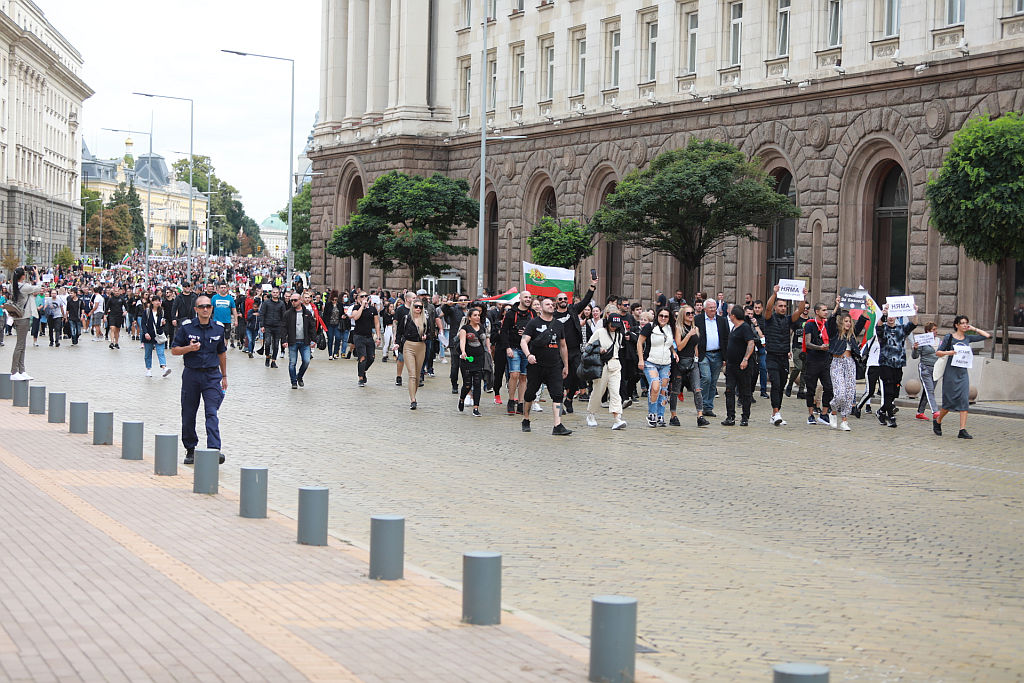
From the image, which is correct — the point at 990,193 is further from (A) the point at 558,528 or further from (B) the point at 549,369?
(A) the point at 558,528

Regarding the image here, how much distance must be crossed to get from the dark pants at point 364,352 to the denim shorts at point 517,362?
5822 mm

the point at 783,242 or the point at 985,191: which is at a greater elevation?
the point at 985,191

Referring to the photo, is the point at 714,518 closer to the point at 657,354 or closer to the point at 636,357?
the point at 657,354

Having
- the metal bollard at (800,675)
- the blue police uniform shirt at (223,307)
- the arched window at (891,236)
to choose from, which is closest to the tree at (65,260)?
the blue police uniform shirt at (223,307)

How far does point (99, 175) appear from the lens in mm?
198000

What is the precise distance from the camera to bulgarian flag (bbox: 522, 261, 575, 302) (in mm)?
28781

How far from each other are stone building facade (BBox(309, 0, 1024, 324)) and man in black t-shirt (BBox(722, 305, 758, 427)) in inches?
469

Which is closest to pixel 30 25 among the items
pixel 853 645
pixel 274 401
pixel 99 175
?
pixel 99 175

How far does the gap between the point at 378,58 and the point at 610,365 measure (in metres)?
45.0

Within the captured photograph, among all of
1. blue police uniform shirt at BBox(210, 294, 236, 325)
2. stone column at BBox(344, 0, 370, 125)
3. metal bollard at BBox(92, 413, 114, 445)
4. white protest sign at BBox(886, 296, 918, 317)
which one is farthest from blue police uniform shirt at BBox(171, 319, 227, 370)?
stone column at BBox(344, 0, 370, 125)

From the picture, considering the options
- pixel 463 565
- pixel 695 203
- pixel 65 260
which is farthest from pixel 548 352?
pixel 65 260

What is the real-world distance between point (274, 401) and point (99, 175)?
184 metres

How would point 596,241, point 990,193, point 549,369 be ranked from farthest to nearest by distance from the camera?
point 596,241 → point 990,193 → point 549,369

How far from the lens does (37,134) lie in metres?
119
